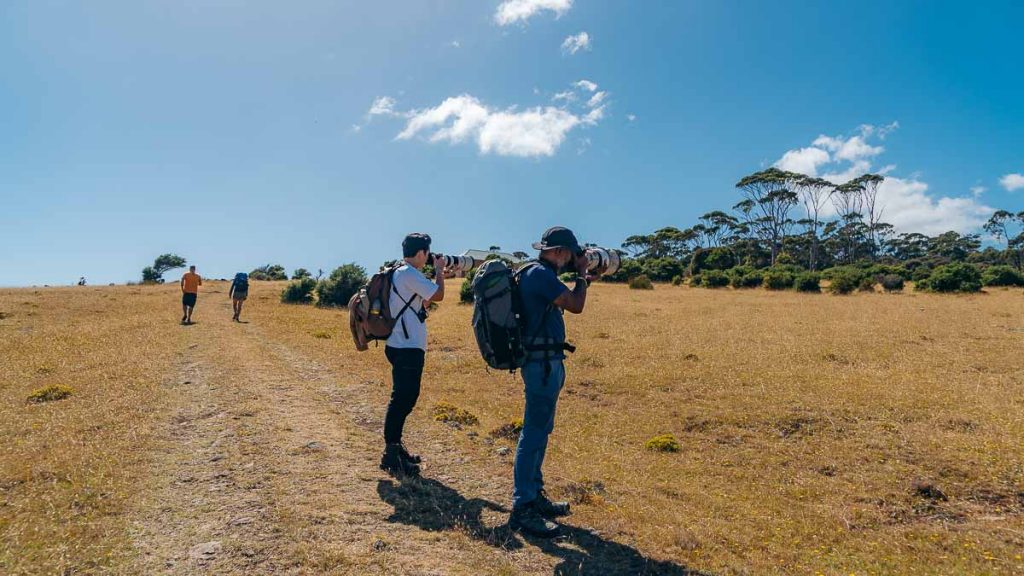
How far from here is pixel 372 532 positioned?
451cm

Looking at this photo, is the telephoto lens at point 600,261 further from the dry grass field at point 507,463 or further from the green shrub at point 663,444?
the green shrub at point 663,444

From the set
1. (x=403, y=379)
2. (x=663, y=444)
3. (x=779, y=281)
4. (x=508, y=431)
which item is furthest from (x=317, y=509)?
(x=779, y=281)

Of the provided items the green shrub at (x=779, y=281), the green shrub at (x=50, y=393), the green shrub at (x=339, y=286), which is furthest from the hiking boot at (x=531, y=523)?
the green shrub at (x=779, y=281)

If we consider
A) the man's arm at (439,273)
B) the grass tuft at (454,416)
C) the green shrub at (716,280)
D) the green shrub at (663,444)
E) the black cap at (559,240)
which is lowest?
the green shrub at (663,444)

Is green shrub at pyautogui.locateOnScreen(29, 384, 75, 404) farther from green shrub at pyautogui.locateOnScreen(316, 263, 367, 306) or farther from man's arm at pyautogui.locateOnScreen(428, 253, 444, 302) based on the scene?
Answer: green shrub at pyautogui.locateOnScreen(316, 263, 367, 306)

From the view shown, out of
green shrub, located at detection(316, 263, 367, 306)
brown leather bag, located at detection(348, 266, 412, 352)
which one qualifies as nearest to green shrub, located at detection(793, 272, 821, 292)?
green shrub, located at detection(316, 263, 367, 306)

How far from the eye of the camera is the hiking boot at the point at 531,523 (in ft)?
15.1

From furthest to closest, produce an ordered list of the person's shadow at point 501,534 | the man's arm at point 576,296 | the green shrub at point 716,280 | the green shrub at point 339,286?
the green shrub at point 716,280 < the green shrub at point 339,286 < the man's arm at point 576,296 < the person's shadow at point 501,534

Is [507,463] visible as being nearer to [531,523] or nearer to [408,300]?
[531,523]

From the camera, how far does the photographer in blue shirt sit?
15.2 feet

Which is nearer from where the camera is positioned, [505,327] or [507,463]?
[505,327]

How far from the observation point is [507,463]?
664 cm

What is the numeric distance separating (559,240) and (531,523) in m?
2.38

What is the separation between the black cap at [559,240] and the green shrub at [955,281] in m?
34.6
